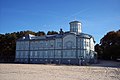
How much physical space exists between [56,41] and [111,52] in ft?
61.2

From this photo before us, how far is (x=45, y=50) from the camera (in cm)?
6103

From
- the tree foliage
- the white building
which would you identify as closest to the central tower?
the white building

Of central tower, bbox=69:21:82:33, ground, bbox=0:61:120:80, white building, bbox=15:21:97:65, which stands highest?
central tower, bbox=69:21:82:33

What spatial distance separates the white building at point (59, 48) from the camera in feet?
184

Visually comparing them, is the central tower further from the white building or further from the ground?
the ground

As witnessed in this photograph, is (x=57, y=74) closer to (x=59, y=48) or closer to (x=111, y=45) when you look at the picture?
(x=59, y=48)

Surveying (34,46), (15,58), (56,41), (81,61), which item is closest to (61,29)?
(56,41)

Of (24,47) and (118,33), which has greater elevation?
(118,33)

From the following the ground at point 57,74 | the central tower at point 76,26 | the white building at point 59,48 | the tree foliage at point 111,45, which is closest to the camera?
the ground at point 57,74

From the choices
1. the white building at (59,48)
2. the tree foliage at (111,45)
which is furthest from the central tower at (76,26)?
the tree foliage at (111,45)

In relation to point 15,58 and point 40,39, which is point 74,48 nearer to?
point 40,39

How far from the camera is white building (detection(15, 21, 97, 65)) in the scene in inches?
2210

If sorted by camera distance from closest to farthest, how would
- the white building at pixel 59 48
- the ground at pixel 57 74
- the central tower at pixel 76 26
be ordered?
1. the ground at pixel 57 74
2. the white building at pixel 59 48
3. the central tower at pixel 76 26

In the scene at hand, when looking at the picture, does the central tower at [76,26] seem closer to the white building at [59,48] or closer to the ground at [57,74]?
the white building at [59,48]
